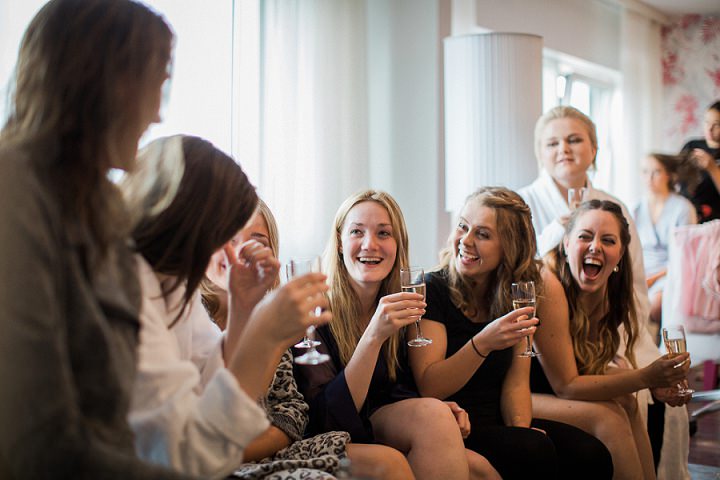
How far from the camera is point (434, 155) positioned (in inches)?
176

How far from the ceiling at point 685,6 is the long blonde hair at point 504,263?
5464 mm

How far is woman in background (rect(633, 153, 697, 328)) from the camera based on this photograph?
5418 millimetres

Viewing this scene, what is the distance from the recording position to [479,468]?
81.5 inches

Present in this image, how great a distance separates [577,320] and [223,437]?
67.3 inches

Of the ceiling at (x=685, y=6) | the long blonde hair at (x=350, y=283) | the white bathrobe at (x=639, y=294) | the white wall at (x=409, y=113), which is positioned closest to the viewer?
the long blonde hair at (x=350, y=283)

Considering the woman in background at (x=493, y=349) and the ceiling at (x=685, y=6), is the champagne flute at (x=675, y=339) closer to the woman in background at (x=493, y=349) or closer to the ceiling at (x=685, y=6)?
the woman in background at (x=493, y=349)

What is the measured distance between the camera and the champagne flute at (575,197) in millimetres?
3375

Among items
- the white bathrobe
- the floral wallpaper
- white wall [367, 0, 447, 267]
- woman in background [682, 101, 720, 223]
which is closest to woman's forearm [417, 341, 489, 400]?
the white bathrobe

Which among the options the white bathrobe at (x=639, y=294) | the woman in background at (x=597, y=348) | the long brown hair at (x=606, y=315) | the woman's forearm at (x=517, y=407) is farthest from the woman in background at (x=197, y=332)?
the white bathrobe at (x=639, y=294)

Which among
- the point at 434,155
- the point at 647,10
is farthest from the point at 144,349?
the point at 647,10

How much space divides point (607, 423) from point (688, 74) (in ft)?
19.8

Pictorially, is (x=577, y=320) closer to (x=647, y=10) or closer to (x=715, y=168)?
(x=715, y=168)

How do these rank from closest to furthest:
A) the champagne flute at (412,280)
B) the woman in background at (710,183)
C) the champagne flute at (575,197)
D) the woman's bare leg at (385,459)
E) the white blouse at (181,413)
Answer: the white blouse at (181,413), the woman's bare leg at (385,459), the champagne flute at (412,280), the champagne flute at (575,197), the woman in background at (710,183)

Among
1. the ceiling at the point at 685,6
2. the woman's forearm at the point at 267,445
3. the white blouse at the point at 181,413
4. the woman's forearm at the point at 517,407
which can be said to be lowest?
the woman's forearm at the point at 517,407
